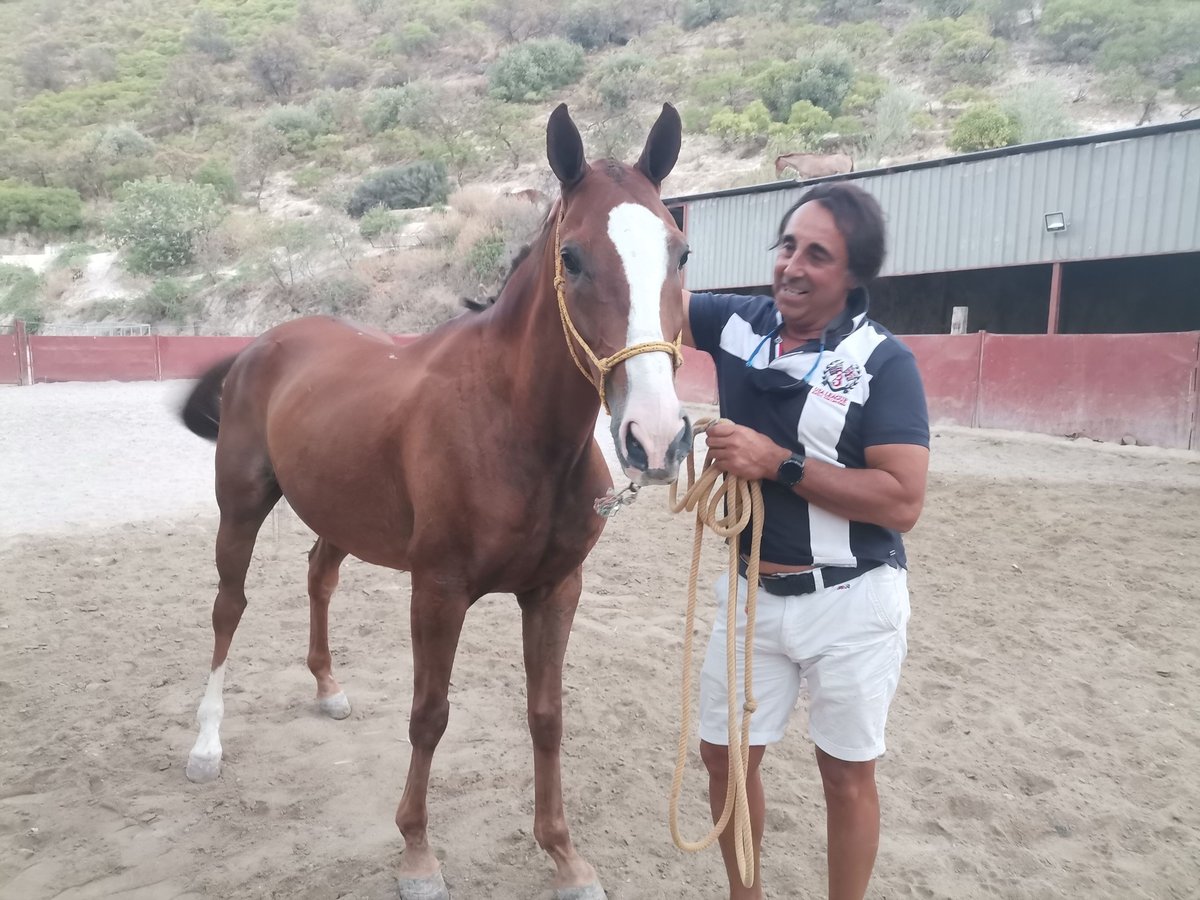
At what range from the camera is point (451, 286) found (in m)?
26.2

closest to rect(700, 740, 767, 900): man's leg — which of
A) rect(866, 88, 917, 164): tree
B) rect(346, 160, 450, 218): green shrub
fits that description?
rect(866, 88, 917, 164): tree

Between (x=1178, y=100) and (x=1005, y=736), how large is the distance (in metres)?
35.6

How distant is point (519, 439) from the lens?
2.15 meters

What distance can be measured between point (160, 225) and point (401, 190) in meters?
10.3

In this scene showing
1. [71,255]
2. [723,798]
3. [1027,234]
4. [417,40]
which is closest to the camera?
[723,798]

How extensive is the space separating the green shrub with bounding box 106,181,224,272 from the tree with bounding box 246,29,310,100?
1196 inches

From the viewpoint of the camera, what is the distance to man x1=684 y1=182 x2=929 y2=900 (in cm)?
169

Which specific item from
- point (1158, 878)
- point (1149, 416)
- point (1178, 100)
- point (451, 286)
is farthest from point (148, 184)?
point (1178, 100)

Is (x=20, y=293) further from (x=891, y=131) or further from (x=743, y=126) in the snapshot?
(x=891, y=131)

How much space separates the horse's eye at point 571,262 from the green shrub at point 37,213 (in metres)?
43.6

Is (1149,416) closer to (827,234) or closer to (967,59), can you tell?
(827,234)

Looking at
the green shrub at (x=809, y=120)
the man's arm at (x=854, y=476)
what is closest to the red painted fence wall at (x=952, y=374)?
the man's arm at (x=854, y=476)

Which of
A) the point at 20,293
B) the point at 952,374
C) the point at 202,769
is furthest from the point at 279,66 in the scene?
the point at 202,769

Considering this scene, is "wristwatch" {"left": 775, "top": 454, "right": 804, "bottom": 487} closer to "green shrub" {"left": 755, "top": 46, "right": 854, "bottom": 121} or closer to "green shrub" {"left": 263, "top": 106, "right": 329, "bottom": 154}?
"green shrub" {"left": 755, "top": 46, "right": 854, "bottom": 121}
